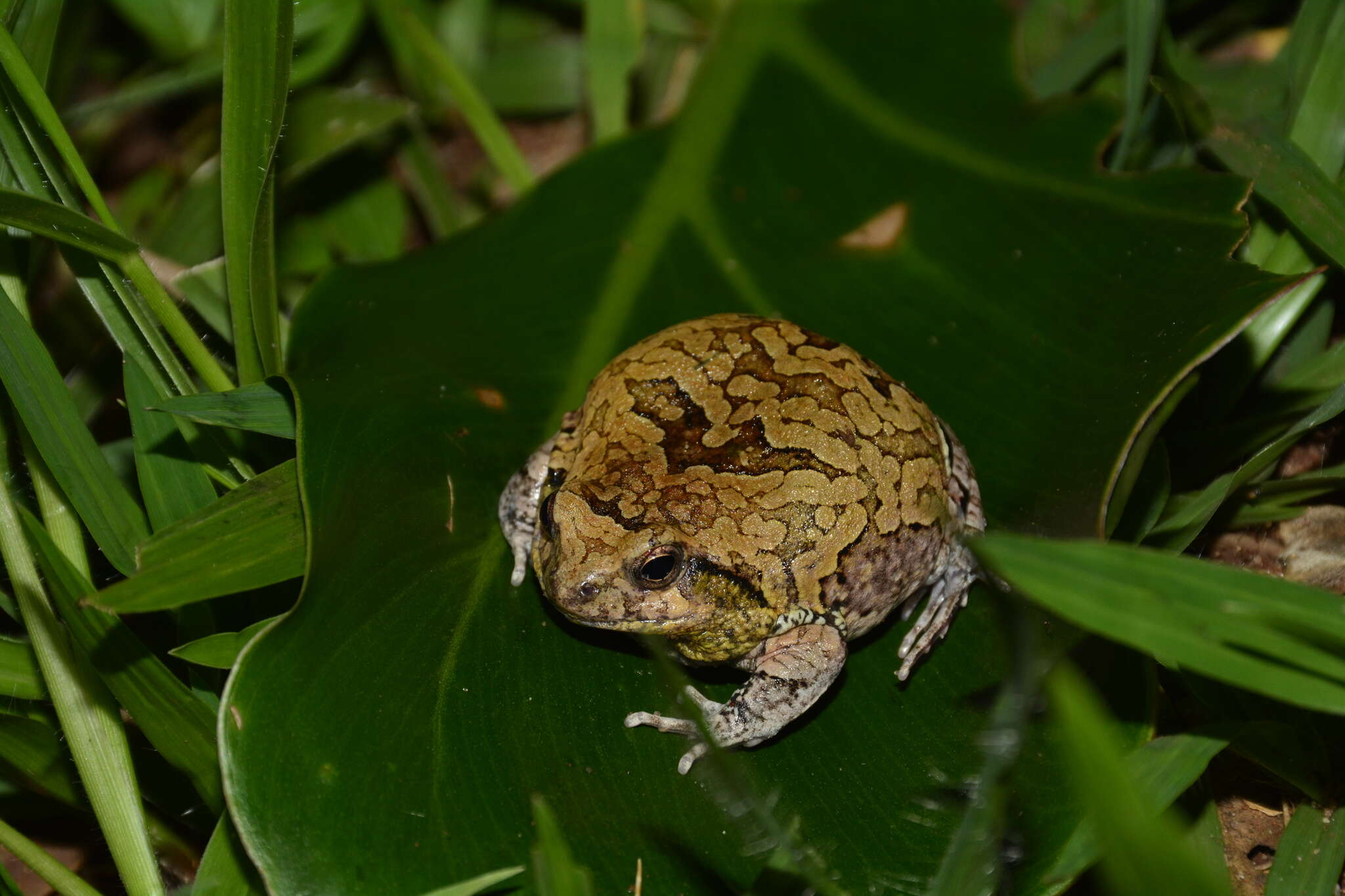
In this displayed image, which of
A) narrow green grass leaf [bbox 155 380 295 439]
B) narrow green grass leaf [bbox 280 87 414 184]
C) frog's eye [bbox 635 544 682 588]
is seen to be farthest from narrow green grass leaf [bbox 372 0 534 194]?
frog's eye [bbox 635 544 682 588]

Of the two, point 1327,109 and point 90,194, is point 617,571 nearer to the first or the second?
point 90,194

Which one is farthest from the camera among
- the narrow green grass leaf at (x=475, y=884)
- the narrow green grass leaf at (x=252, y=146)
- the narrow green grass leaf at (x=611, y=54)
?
the narrow green grass leaf at (x=611, y=54)

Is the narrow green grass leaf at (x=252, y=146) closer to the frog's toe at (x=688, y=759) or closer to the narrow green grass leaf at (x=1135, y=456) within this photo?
the frog's toe at (x=688, y=759)

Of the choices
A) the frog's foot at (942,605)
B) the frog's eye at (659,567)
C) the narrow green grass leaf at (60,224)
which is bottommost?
the frog's foot at (942,605)

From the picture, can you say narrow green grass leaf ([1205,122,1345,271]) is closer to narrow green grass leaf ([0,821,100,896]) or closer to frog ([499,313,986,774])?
frog ([499,313,986,774])

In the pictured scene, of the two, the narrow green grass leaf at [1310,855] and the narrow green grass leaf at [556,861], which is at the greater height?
the narrow green grass leaf at [556,861]

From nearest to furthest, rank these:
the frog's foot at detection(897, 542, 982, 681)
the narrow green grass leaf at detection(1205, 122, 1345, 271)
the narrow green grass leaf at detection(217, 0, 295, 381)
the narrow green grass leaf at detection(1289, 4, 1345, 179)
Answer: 1. the narrow green grass leaf at detection(217, 0, 295, 381)
2. the frog's foot at detection(897, 542, 982, 681)
3. the narrow green grass leaf at detection(1205, 122, 1345, 271)
4. the narrow green grass leaf at detection(1289, 4, 1345, 179)

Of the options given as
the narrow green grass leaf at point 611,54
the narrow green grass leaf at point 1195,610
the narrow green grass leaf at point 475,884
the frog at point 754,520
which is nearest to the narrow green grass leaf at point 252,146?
the frog at point 754,520

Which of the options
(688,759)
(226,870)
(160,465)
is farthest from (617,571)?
(160,465)
